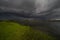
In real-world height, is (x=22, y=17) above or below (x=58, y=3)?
below

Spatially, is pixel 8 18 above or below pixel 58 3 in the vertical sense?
below

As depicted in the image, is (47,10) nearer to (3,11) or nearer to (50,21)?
(50,21)

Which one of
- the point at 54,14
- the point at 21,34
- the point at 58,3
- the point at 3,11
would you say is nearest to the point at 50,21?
the point at 54,14

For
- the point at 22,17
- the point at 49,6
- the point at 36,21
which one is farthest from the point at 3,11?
the point at 49,6

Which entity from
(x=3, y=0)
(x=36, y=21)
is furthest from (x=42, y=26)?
(x=3, y=0)

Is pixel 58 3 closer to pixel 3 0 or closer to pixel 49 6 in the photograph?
pixel 49 6

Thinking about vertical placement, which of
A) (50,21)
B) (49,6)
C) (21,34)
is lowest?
(21,34)
